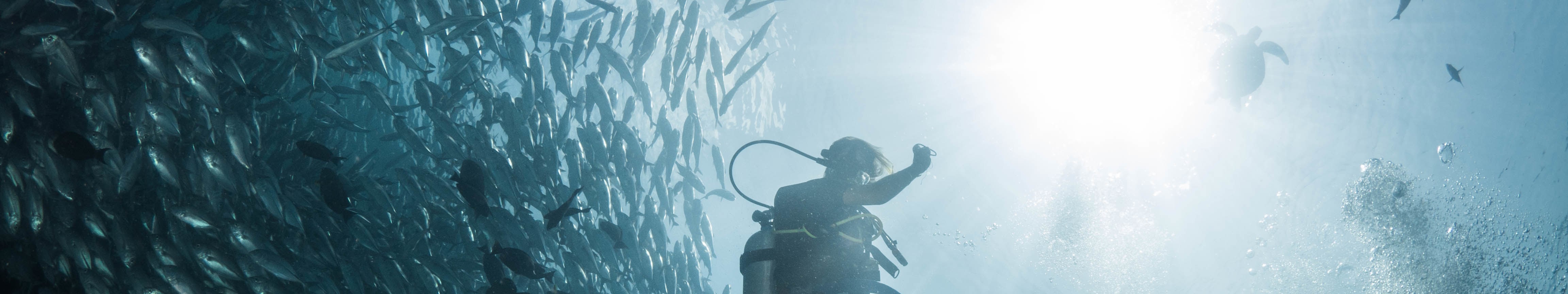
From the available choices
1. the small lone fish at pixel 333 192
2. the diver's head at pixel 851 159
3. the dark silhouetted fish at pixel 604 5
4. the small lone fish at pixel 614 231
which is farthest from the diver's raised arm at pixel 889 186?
the dark silhouetted fish at pixel 604 5

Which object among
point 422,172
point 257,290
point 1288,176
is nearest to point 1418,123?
point 1288,176

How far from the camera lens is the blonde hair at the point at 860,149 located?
10.3 feet

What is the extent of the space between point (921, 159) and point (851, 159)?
410 millimetres

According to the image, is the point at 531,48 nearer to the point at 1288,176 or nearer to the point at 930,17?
the point at 930,17

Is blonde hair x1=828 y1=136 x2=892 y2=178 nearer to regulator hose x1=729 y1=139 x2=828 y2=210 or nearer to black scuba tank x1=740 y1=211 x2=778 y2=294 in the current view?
regulator hose x1=729 y1=139 x2=828 y2=210

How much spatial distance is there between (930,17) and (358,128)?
959 cm

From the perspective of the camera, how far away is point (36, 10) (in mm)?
4453

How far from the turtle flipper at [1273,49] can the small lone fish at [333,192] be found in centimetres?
1267

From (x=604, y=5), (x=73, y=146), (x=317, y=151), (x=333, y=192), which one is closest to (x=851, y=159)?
(x=333, y=192)

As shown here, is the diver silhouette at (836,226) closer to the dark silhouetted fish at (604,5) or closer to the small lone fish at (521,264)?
the small lone fish at (521,264)

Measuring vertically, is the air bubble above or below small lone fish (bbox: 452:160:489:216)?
below

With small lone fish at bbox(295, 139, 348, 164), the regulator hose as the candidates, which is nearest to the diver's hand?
the regulator hose

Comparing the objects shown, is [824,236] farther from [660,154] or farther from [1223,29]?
[1223,29]

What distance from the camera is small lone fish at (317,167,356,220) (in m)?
3.48
